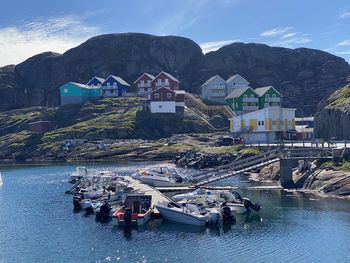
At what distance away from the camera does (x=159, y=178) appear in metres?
75.0

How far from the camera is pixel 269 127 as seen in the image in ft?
366

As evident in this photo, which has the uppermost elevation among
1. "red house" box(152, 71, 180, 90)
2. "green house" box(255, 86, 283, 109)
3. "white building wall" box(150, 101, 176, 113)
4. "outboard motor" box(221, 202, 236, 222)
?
"red house" box(152, 71, 180, 90)

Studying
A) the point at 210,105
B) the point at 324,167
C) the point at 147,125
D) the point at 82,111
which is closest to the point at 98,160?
the point at 147,125

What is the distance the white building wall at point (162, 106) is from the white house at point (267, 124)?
124 ft

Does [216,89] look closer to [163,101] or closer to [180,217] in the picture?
[163,101]

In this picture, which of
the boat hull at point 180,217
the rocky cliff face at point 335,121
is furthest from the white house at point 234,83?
the boat hull at point 180,217

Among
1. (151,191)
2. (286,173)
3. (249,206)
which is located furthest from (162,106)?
(249,206)

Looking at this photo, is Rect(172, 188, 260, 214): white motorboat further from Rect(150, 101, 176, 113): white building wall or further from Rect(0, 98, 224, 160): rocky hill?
Rect(150, 101, 176, 113): white building wall

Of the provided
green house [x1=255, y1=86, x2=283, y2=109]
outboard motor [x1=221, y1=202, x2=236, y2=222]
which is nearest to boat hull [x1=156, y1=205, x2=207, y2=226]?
outboard motor [x1=221, y1=202, x2=236, y2=222]

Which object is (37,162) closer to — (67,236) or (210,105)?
(210,105)

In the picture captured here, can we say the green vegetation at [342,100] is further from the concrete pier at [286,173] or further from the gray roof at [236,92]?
the gray roof at [236,92]

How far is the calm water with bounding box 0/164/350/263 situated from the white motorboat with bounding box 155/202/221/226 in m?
0.87

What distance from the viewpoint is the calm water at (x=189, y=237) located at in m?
40.9

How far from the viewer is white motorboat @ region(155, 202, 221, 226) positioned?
49688 mm
